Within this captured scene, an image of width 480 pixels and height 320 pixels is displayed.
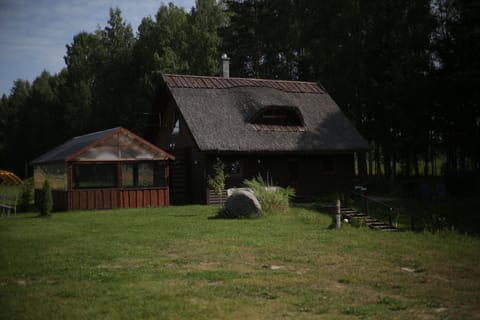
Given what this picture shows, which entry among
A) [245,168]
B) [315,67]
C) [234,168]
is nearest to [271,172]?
[245,168]

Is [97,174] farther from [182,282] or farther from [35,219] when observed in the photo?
[182,282]

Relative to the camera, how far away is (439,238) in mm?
14367

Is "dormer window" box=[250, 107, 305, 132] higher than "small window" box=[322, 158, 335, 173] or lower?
higher

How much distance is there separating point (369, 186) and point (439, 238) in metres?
17.9

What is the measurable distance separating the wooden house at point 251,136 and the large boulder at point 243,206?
714 cm

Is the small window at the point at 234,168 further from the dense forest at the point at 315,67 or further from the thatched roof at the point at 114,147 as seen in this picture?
the dense forest at the point at 315,67

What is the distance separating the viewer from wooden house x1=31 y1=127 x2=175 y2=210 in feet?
75.1

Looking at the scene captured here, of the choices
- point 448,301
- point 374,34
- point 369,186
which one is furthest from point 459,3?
point 448,301

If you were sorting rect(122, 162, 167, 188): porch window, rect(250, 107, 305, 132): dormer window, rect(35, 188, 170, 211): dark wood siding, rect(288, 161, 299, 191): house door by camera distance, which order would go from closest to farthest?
rect(35, 188, 170, 211): dark wood siding → rect(122, 162, 167, 188): porch window → rect(250, 107, 305, 132): dormer window → rect(288, 161, 299, 191): house door

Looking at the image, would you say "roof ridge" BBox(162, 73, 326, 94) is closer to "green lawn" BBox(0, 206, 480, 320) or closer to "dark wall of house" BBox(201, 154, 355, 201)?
"dark wall of house" BBox(201, 154, 355, 201)

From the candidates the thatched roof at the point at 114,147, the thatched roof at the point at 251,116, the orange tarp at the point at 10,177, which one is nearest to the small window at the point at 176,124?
the thatched roof at the point at 251,116

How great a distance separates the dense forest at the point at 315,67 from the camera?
31.2 metres

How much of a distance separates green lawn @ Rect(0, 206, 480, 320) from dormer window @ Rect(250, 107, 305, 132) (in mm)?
12949

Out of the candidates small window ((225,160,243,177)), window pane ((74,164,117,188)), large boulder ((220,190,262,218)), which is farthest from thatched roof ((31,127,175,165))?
large boulder ((220,190,262,218))
